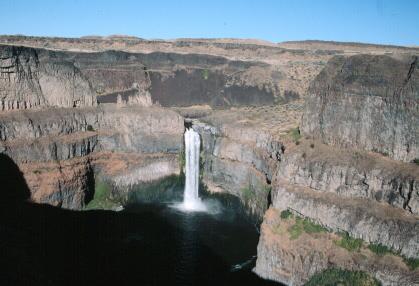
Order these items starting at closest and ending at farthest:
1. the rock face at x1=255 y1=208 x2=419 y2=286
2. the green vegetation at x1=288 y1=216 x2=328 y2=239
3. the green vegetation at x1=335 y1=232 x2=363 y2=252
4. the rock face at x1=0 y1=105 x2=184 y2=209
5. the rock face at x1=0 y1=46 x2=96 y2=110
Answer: the rock face at x1=255 y1=208 x2=419 y2=286, the green vegetation at x1=335 y1=232 x2=363 y2=252, the green vegetation at x1=288 y1=216 x2=328 y2=239, the rock face at x1=0 y1=105 x2=184 y2=209, the rock face at x1=0 y1=46 x2=96 y2=110

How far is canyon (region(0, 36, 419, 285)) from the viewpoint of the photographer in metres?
39.5

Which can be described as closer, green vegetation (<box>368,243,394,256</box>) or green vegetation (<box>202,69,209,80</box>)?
green vegetation (<box>368,243,394,256</box>)

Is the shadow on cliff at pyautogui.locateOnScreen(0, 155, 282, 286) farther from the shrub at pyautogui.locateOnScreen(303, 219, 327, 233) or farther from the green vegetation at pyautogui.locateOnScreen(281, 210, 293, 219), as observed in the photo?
the green vegetation at pyautogui.locateOnScreen(281, 210, 293, 219)

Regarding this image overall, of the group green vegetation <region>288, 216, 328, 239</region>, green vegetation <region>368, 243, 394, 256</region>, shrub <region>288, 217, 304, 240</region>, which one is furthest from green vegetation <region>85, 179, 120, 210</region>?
green vegetation <region>368, 243, 394, 256</region>

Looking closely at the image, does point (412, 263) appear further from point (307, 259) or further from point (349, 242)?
point (307, 259)

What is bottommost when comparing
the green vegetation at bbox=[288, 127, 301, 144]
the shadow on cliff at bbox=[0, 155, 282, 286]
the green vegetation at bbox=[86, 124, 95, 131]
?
the shadow on cliff at bbox=[0, 155, 282, 286]

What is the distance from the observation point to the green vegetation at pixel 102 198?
59812mm

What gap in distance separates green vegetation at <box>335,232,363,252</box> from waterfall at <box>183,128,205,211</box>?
2517cm

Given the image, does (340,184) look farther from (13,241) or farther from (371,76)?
(13,241)

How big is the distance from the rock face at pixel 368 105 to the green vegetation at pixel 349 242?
336 inches

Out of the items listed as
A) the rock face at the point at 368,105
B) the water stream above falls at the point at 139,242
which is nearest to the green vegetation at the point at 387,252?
the rock face at the point at 368,105

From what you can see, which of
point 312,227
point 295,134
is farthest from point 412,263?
point 295,134

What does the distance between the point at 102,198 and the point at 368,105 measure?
35.7 m

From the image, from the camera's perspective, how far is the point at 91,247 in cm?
4834
